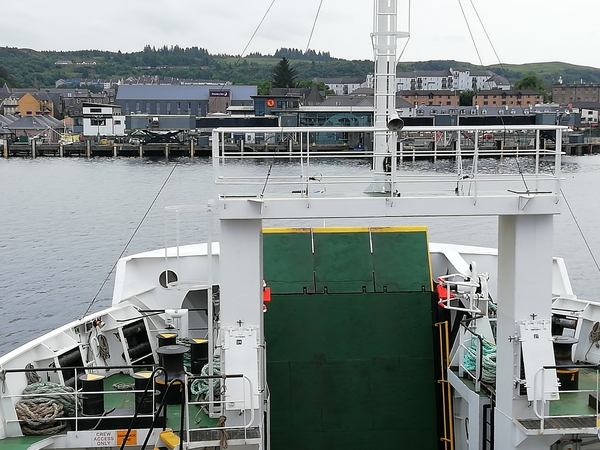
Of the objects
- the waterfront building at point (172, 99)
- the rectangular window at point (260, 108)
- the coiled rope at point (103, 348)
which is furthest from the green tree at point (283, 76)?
the coiled rope at point (103, 348)

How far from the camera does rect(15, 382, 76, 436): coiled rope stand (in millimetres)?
9141

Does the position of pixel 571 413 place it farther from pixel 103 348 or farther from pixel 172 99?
pixel 172 99

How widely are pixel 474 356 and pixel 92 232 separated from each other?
34.0 meters

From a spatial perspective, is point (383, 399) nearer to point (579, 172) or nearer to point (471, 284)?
point (471, 284)

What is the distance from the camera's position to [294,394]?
1096cm

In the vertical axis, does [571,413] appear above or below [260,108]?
below

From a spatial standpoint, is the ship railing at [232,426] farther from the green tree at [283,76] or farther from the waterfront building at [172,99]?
the waterfront building at [172,99]

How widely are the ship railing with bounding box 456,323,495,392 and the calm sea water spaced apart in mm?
4523

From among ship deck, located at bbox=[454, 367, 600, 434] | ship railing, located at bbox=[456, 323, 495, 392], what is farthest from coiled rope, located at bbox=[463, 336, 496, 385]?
ship deck, located at bbox=[454, 367, 600, 434]

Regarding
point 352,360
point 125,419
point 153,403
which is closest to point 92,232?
point 352,360

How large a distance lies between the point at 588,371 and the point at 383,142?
172 inches

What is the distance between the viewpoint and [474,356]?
10078mm

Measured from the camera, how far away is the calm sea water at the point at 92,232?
1065 inches

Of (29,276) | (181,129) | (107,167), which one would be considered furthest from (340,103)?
(29,276)
